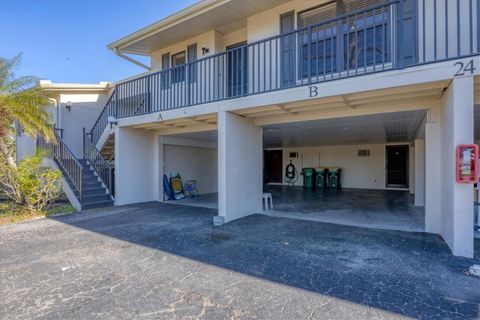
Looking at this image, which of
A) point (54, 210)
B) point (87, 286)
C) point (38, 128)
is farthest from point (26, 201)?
point (87, 286)

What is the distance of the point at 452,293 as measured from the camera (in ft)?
9.15

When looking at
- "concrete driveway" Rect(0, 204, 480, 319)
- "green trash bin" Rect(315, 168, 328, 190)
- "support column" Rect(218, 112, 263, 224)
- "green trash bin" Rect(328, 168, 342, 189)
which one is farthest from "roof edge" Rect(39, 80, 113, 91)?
"green trash bin" Rect(328, 168, 342, 189)

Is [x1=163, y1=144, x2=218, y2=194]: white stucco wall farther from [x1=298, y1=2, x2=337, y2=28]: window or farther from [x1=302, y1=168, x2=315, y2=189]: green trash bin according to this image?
[x1=298, y1=2, x2=337, y2=28]: window

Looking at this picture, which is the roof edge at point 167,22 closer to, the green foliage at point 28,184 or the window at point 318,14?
the window at point 318,14

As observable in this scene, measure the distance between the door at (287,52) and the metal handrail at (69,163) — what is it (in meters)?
6.12

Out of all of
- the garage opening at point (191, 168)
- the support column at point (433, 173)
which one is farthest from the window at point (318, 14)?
the garage opening at point (191, 168)

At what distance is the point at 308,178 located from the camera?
45.0 feet

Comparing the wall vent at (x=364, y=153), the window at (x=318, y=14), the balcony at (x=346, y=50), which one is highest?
the window at (x=318, y=14)

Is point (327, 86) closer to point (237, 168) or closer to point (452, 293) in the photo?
point (237, 168)

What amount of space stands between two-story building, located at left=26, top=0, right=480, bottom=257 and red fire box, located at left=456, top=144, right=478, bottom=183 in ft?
0.34

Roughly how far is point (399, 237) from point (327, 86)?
9.91 ft

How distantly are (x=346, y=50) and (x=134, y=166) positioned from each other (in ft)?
22.5

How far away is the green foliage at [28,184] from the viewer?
22.0 ft

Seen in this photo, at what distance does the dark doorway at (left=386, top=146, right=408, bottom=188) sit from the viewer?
40.9ft
